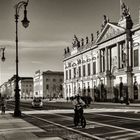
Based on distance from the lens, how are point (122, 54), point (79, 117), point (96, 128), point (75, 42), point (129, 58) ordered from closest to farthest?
point (96, 128) < point (79, 117) < point (129, 58) < point (122, 54) < point (75, 42)

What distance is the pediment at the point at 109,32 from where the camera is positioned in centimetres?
9144

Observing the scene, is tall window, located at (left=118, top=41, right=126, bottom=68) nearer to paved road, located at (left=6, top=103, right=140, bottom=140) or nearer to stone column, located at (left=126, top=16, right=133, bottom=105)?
stone column, located at (left=126, top=16, right=133, bottom=105)

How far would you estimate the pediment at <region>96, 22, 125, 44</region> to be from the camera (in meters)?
91.4

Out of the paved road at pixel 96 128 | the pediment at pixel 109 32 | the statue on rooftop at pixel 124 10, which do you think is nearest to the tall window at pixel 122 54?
Answer: the pediment at pixel 109 32

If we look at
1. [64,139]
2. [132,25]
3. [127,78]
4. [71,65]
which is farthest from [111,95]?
[64,139]

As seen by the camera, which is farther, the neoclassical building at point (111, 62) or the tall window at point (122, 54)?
the tall window at point (122, 54)

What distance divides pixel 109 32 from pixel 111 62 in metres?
7.25

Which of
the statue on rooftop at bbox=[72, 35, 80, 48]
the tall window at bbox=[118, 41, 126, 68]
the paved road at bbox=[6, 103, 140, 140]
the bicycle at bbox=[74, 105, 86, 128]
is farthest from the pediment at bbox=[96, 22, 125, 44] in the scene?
the bicycle at bbox=[74, 105, 86, 128]

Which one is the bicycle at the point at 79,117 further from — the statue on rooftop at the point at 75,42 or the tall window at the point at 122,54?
the statue on rooftop at the point at 75,42

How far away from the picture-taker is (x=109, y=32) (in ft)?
320

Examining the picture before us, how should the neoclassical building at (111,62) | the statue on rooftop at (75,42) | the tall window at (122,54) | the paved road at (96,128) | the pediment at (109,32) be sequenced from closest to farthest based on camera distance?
the paved road at (96,128), the neoclassical building at (111,62), the tall window at (122,54), the pediment at (109,32), the statue on rooftop at (75,42)

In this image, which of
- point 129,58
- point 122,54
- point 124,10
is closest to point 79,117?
point 129,58

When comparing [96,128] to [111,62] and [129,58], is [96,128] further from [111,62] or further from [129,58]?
[111,62]

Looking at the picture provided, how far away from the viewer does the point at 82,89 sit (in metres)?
122
